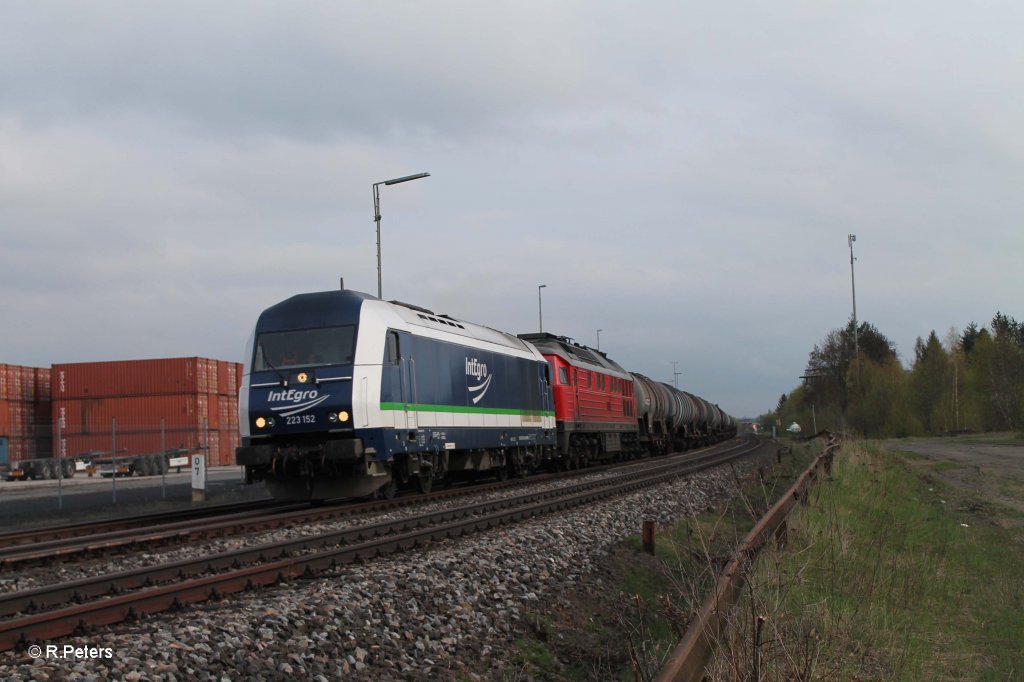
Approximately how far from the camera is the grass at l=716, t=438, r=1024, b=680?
4762 mm

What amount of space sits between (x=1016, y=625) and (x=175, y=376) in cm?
4261

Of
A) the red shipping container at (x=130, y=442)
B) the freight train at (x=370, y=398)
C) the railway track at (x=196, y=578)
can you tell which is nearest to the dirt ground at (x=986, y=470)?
the freight train at (x=370, y=398)

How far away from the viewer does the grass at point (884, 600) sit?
4762mm

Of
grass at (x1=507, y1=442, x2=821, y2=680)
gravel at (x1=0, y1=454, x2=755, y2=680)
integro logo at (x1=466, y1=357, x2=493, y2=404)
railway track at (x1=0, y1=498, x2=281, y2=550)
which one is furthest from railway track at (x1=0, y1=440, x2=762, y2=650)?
integro logo at (x1=466, y1=357, x2=493, y2=404)

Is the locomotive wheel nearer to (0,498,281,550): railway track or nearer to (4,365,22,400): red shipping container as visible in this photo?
(0,498,281,550): railway track

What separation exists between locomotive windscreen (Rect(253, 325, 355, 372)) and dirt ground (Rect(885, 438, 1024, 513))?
436 inches

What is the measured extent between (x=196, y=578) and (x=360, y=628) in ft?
7.87

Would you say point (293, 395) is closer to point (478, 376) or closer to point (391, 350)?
point (391, 350)

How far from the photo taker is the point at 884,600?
6.89 meters

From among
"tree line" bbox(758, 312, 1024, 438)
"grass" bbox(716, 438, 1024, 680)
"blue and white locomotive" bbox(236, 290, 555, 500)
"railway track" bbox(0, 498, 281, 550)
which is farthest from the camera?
"tree line" bbox(758, 312, 1024, 438)

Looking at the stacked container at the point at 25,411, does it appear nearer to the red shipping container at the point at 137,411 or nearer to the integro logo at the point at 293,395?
the red shipping container at the point at 137,411

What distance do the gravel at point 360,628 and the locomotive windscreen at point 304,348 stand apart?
531 centimetres

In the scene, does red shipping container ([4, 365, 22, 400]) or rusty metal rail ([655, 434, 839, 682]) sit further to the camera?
red shipping container ([4, 365, 22, 400])

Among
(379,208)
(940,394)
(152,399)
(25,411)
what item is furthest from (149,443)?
(940,394)
